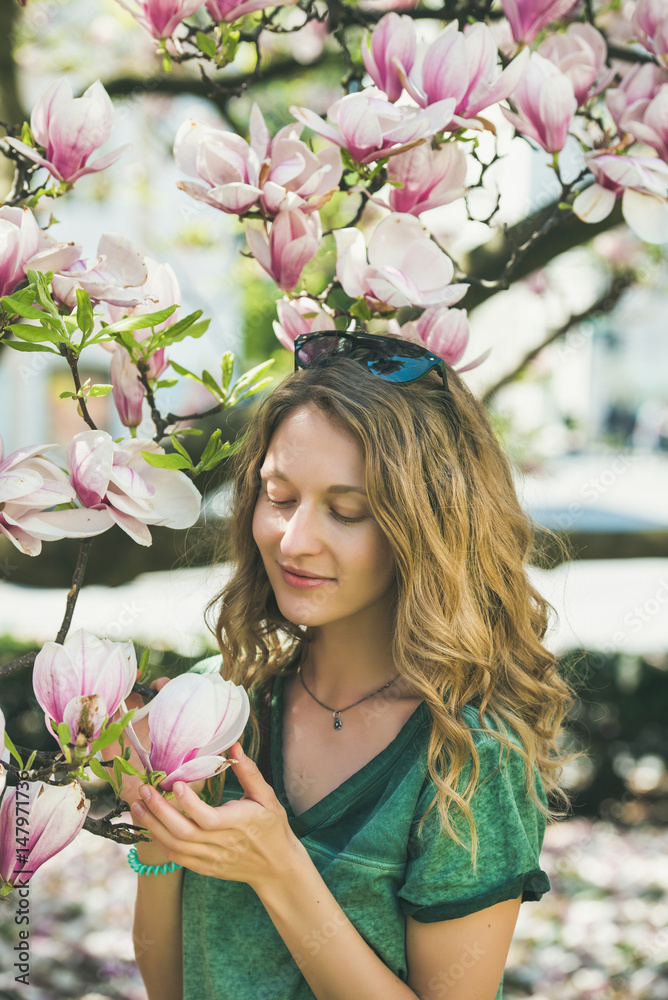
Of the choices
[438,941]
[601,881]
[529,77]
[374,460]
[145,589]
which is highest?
[529,77]

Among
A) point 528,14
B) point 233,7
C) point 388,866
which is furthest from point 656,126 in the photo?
point 388,866

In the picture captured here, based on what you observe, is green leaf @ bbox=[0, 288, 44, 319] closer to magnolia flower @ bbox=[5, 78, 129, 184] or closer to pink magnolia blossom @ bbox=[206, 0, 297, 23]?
magnolia flower @ bbox=[5, 78, 129, 184]

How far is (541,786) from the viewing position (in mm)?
1370

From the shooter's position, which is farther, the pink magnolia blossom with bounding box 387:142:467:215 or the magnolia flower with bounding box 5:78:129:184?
the pink magnolia blossom with bounding box 387:142:467:215

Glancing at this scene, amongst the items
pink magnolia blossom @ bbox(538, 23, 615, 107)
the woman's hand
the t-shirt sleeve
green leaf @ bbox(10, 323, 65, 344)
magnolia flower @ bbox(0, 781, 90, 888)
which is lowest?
the t-shirt sleeve

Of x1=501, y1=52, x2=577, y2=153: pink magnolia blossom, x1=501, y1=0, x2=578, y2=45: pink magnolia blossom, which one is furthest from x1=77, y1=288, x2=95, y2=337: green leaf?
x1=501, y1=0, x2=578, y2=45: pink magnolia blossom

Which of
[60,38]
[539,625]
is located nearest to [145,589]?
[60,38]

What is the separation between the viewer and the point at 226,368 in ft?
3.95

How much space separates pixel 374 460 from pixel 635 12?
0.78m

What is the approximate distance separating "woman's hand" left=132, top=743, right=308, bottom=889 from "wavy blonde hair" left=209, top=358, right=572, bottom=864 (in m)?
0.25

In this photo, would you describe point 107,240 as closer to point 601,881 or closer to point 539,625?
point 539,625

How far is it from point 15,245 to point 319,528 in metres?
0.50

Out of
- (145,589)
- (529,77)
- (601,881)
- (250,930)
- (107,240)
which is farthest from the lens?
(145,589)

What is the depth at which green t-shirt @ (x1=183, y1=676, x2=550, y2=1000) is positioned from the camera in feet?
4.01
